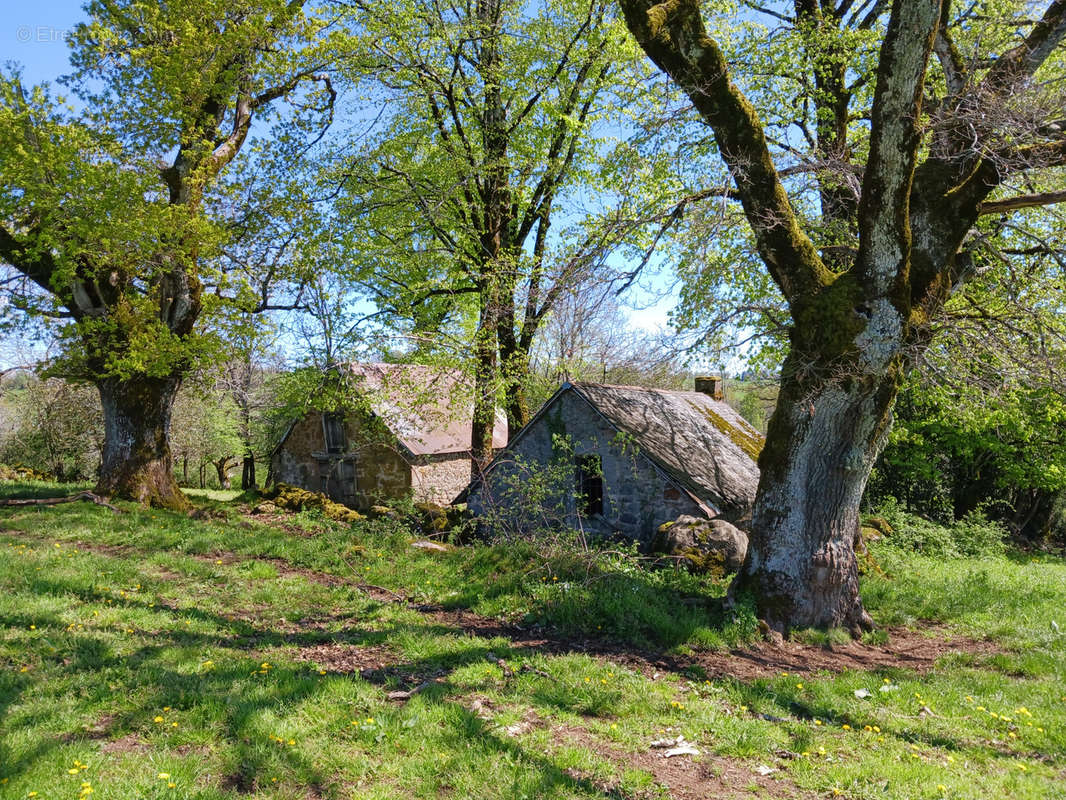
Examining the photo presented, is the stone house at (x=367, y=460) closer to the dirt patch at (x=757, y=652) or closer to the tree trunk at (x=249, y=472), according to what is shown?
the tree trunk at (x=249, y=472)

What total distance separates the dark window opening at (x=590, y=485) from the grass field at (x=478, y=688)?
3.83 m

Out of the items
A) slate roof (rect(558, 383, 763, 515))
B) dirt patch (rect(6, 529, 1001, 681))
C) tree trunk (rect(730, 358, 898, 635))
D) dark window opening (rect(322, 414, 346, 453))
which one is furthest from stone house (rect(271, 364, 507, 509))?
tree trunk (rect(730, 358, 898, 635))

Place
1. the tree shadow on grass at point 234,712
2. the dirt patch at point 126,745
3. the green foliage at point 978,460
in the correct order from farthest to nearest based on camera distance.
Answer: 1. the green foliage at point 978,460
2. the dirt patch at point 126,745
3. the tree shadow on grass at point 234,712

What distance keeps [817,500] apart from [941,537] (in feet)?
32.9

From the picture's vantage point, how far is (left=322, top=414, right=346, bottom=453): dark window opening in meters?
25.7

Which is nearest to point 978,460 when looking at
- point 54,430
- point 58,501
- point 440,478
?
point 440,478

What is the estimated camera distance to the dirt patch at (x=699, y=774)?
4277 mm

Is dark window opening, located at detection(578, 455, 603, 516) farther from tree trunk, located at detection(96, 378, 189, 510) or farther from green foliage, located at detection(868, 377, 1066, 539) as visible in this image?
tree trunk, located at detection(96, 378, 189, 510)

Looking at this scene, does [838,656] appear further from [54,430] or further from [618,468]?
[54,430]

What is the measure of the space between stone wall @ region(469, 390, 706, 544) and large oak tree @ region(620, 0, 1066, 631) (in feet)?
14.8

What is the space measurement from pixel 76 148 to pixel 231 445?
21.4 meters

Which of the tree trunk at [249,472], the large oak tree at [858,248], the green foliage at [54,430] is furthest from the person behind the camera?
the tree trunk at [249,472]

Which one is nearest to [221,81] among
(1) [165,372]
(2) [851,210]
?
(1) [165,372]

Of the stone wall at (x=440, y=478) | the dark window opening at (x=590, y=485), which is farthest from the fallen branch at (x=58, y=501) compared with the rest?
the stone wall at (x=440, y=478)
